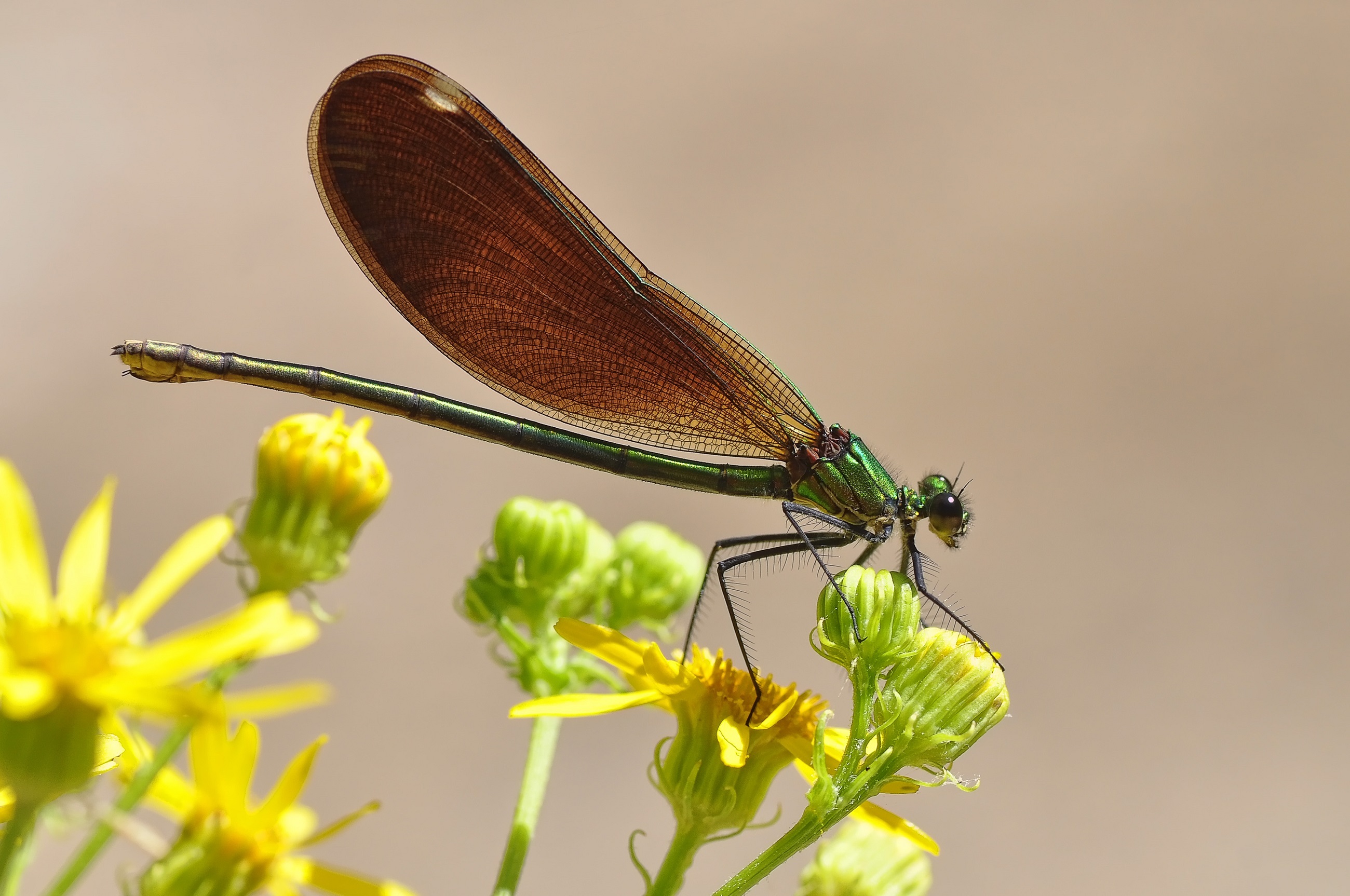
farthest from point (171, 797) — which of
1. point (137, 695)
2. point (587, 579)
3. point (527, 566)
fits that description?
point (587, 579)

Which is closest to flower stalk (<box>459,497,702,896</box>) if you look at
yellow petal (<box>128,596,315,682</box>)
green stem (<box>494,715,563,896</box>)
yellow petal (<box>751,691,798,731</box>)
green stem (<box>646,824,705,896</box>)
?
green stem (<box>494,715,563,896</box>)

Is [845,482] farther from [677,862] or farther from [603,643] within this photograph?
[677,862]

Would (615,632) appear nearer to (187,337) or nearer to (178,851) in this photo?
(178,851)

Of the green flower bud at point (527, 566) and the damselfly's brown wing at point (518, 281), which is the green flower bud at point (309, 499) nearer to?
the green flower bud at point (527, 566)

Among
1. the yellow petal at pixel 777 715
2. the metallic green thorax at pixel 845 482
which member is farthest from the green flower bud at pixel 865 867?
the metallic green thorax at pixel 845 482

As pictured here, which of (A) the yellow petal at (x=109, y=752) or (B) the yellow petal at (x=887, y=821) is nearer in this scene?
(A) the yellow petal at (x=109, y=752)

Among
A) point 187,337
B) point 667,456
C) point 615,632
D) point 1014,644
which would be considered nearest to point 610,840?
point 1014,644

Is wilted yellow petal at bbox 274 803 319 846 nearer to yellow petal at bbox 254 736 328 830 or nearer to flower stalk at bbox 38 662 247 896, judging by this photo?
yellow petal at bbox 254 736 328 830

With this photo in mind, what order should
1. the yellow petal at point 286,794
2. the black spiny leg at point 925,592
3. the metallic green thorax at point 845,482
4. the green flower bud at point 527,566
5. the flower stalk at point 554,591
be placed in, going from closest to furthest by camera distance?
1. the yellow petal at point 286,794
2. the black spiny leg at point 925,592
3. the flower stalk at point 554,591
4. the green flower bud at point 527,566
5. the metallic green thorax at point 845,482
